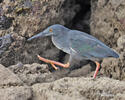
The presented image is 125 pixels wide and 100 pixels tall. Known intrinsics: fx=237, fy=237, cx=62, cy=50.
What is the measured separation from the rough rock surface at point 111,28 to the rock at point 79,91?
89cm

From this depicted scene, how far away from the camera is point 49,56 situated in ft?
13.2

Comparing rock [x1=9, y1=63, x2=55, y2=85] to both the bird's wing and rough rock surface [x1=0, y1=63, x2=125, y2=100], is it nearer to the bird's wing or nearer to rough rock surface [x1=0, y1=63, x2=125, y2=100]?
rough rock surface [x1=0, y1=63, x2=125, y2=100]

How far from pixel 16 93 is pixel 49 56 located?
5.60 feet

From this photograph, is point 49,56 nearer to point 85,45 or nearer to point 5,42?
point 5,42

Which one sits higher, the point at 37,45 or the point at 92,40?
the point at 92,40

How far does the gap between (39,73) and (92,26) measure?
1816 millimetres

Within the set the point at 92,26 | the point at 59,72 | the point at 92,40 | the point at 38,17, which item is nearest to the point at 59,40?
the point at 92,40

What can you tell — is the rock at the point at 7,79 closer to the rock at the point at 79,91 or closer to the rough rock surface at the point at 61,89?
the rough rock surface at the point at 61,89

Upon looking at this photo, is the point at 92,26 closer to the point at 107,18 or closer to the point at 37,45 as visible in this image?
the point at 107,18

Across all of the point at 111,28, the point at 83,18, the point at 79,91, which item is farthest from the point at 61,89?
the point at 83,18

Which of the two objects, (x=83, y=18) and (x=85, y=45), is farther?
(x=83, y=18)

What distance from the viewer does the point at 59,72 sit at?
160 inches

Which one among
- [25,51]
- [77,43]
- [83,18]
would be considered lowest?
[25,51]

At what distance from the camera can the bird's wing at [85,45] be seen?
305 cm
